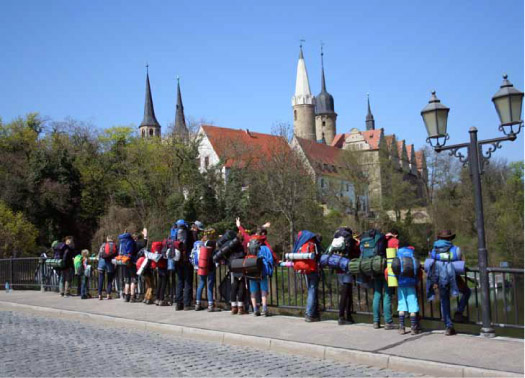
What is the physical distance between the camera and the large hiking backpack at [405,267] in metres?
9.18

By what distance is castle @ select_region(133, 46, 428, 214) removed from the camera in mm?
51344

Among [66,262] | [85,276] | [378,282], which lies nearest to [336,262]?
[378,282]

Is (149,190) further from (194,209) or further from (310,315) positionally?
(310,315)

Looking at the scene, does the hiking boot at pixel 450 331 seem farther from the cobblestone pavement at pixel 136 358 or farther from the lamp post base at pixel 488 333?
the cobblestone pavement at pixel 136 358

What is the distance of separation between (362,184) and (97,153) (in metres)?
26.3

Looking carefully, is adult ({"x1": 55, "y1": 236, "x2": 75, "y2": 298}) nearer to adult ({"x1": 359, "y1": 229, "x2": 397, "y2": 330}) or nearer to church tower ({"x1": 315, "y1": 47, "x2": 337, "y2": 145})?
adult ({"x1": 359, "y1": 229, "x2": 397, "y2": 330})

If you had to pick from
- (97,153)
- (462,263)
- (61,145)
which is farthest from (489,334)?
(97,153)

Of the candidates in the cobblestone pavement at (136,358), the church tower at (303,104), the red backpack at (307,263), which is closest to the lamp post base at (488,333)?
the cobblestone pavement at (136,358)

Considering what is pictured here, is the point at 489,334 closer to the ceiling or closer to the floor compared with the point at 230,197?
closer to the floor

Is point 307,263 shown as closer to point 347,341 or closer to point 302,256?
point 302,256

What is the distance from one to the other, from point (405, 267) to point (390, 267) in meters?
0.32

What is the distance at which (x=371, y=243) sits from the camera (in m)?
9.90

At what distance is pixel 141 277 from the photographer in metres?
16.0

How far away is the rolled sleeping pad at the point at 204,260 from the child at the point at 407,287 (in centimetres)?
469
